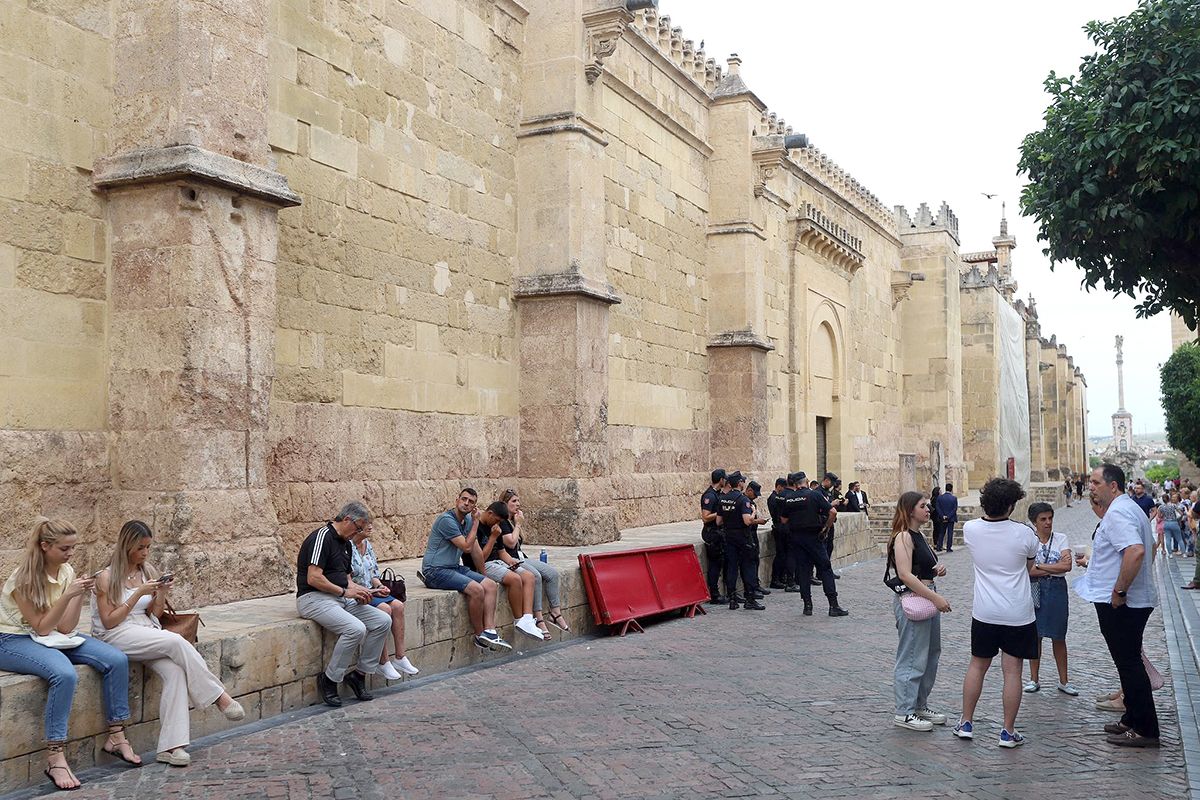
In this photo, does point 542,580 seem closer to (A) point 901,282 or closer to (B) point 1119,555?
(B) point 1119,555

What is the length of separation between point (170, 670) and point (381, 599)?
1.83 m

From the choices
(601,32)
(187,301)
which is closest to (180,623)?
(187,301)

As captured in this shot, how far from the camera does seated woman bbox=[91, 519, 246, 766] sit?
5.57 meters

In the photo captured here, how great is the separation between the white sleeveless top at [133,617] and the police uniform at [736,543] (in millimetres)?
7199

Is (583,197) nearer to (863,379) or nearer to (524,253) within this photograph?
(524,253)

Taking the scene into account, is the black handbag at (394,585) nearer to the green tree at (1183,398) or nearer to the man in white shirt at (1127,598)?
the man in white shirt at (1127,598)

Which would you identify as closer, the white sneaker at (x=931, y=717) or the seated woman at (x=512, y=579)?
the white sneaker at (x=931, y=717)

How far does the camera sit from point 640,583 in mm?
10734

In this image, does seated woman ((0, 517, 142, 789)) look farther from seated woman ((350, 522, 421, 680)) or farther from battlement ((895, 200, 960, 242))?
battlement ((895, 200, 960, 242))

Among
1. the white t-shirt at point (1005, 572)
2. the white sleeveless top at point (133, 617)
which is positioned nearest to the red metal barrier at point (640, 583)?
the white t-shirt at point (1005, 572)

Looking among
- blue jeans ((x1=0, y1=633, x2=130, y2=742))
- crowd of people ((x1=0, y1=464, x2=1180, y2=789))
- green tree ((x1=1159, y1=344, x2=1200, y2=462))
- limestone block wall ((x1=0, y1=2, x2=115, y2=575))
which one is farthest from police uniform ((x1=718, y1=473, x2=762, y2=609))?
green tree ((x1=1159, y1=344, x2=1200, y2=462))

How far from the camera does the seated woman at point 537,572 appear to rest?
9.20 meters

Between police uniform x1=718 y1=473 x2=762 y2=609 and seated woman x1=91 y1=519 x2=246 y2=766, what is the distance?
22.9ft

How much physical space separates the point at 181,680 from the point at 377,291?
5.04 m
